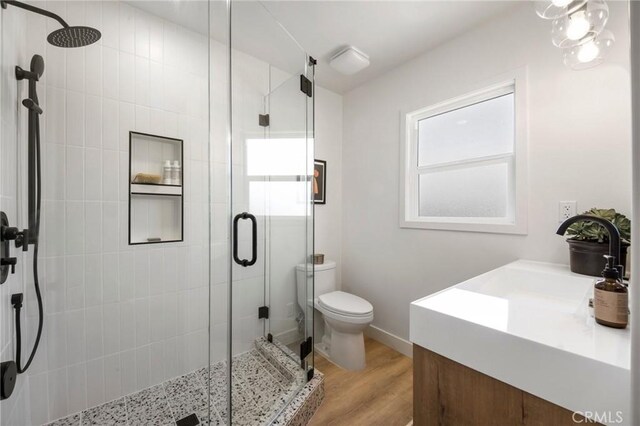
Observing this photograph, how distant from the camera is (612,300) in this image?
2.26 ft

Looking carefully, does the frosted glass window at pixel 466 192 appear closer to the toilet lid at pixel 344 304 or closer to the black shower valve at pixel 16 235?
the toilet lid at pixel 344 304

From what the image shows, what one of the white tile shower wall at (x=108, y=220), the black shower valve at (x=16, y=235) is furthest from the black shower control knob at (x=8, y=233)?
the white tile shower wall at (x=108, y=220)

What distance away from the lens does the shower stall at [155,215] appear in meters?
1.22

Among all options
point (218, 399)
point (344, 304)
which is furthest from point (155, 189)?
point (344, 304)

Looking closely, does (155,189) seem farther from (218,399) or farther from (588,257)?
(588,257)

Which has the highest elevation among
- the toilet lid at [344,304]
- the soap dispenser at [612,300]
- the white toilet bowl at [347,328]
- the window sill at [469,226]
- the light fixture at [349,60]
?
the light fixture at [349,60]

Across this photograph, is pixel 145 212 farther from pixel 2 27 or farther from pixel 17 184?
pixel 2 27

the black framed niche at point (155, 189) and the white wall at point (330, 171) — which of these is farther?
the white wall at point (330, 171)

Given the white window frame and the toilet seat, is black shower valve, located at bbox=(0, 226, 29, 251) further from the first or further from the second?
the white window frame

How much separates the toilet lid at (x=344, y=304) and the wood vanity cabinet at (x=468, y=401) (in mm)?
1054

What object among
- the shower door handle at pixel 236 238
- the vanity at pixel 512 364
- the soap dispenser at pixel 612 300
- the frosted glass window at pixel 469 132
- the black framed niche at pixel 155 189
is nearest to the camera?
the vanity at pixel 512 364

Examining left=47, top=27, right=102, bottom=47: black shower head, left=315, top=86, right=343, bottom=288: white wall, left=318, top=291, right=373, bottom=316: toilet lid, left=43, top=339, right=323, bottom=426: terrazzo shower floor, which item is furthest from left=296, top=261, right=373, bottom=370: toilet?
left=47, top=27, right=102, bottom=47: black shower head

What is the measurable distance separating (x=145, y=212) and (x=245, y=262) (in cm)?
70

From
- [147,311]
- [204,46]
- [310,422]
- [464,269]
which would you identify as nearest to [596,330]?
[464,269]
